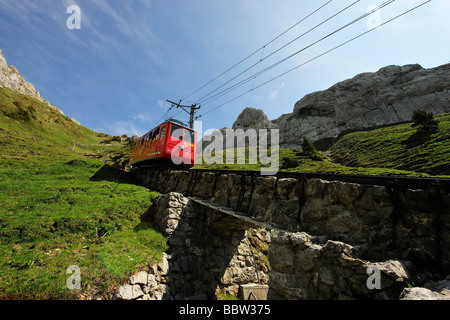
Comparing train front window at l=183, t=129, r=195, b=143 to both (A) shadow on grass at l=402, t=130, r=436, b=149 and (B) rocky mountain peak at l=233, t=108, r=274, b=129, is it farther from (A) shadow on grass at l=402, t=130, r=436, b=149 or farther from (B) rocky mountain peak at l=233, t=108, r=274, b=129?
(B) rocky mountain peak at l=233, t=108, r=274, b=129

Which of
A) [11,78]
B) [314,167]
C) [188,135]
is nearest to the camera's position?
[188,135]

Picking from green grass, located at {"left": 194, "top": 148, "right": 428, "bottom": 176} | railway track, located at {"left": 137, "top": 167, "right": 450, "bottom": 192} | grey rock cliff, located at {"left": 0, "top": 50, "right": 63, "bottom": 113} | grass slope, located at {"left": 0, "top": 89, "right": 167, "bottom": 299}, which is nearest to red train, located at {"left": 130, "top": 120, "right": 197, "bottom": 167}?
grass slope, located at {"left": 0, "top": 89, "right": 167, "bottom": 299}

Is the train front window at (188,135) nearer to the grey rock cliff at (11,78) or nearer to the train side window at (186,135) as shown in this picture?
the train side window at (186,135)

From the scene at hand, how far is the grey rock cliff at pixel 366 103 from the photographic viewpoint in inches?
2405

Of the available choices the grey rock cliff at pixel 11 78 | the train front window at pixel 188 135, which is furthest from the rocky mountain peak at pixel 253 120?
the grey rock cliff at pixel 11 78

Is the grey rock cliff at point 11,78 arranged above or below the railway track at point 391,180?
above

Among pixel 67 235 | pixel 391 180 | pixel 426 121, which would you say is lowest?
pixel 67 235

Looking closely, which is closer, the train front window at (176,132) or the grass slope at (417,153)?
the train front window at (176,132)

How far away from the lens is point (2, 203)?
396 inches

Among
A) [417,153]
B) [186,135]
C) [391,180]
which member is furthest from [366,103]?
[391,180]

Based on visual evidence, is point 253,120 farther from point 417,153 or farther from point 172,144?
point 172,144

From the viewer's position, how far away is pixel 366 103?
7338 cm

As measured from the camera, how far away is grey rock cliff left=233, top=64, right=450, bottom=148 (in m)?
61.1
